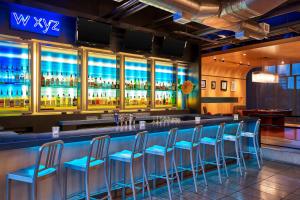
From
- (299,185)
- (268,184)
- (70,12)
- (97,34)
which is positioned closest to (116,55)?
(97,34)

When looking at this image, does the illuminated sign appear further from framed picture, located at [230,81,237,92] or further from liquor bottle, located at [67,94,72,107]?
framed picture, located at [230,81,237,92]

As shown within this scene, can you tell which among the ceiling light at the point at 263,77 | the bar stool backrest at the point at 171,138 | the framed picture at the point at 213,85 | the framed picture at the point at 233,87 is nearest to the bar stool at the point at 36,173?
the bar stool backrest at the point at 171,138

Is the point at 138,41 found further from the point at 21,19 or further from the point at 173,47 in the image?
the point at 21,19

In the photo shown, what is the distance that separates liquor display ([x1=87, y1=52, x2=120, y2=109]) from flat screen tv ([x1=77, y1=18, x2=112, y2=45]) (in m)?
0.37

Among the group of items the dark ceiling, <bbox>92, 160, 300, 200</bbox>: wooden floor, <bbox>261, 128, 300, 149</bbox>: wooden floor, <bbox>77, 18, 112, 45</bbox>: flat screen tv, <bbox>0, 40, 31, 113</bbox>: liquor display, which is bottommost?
<bbox>92, 160, 300, 200</bbox>: wooden floor

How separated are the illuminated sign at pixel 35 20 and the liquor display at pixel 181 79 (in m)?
3.57

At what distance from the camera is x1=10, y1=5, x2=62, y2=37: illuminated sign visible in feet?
13.5

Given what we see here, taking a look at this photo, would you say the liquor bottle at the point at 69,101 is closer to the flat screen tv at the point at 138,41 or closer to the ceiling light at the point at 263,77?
the flat screen tv at the point at 138,41

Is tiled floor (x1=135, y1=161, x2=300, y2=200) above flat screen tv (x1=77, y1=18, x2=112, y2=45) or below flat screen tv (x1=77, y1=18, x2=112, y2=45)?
below

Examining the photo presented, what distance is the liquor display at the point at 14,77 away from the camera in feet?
13.6

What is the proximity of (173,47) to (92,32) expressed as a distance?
227cm

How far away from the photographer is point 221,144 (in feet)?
15.6

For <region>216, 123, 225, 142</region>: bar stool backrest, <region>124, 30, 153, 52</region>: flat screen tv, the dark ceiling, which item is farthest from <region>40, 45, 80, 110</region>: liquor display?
<region>216, 123, 225, 142</region>: bar stool backrest

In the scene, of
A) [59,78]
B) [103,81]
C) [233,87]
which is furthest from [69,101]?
[233,87]
